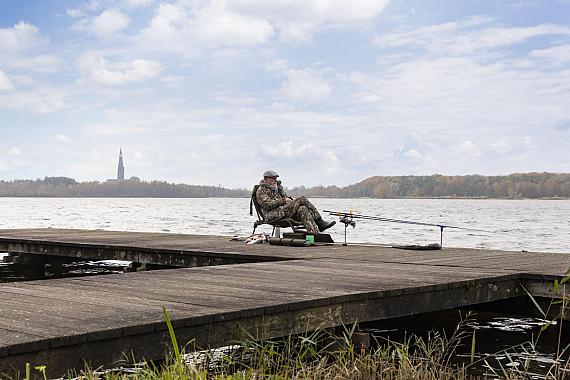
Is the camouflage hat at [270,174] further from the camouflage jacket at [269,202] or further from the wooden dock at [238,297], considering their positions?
the wooden dock at [238,297]

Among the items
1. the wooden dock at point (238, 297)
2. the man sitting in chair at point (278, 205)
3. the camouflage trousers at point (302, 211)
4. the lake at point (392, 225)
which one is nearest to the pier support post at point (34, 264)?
the man sitting in chair at point (278, 205)

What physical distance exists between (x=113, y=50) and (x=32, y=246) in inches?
1820

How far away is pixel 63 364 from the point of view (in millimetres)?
4262

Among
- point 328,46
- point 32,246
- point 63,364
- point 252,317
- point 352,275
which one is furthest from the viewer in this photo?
point 328,46

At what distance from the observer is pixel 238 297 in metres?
5.84

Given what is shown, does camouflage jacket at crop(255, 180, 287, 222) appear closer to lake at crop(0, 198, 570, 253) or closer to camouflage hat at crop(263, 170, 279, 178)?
camouflage hat at crop(263, 170, 279, 178)

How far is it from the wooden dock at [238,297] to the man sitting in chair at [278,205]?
4.78 feet

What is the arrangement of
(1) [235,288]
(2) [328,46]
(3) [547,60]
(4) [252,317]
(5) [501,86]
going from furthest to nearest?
1. (3) [547,60]
2. (5) [501,86]
3. (2) [328,46]
4. (1) [235,288]
5. (4) [252,317]

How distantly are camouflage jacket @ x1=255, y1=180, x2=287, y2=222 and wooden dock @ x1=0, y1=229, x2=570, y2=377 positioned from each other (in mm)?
1430

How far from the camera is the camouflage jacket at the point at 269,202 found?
1217 cm

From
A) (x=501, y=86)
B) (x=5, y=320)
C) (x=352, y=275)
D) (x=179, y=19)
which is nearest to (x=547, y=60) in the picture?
(x=501, y=86)

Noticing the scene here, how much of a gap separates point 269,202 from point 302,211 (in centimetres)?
51

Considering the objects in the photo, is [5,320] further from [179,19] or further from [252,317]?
[179,19]

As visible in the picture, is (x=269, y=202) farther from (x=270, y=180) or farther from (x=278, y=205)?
(x=270, y=180)
